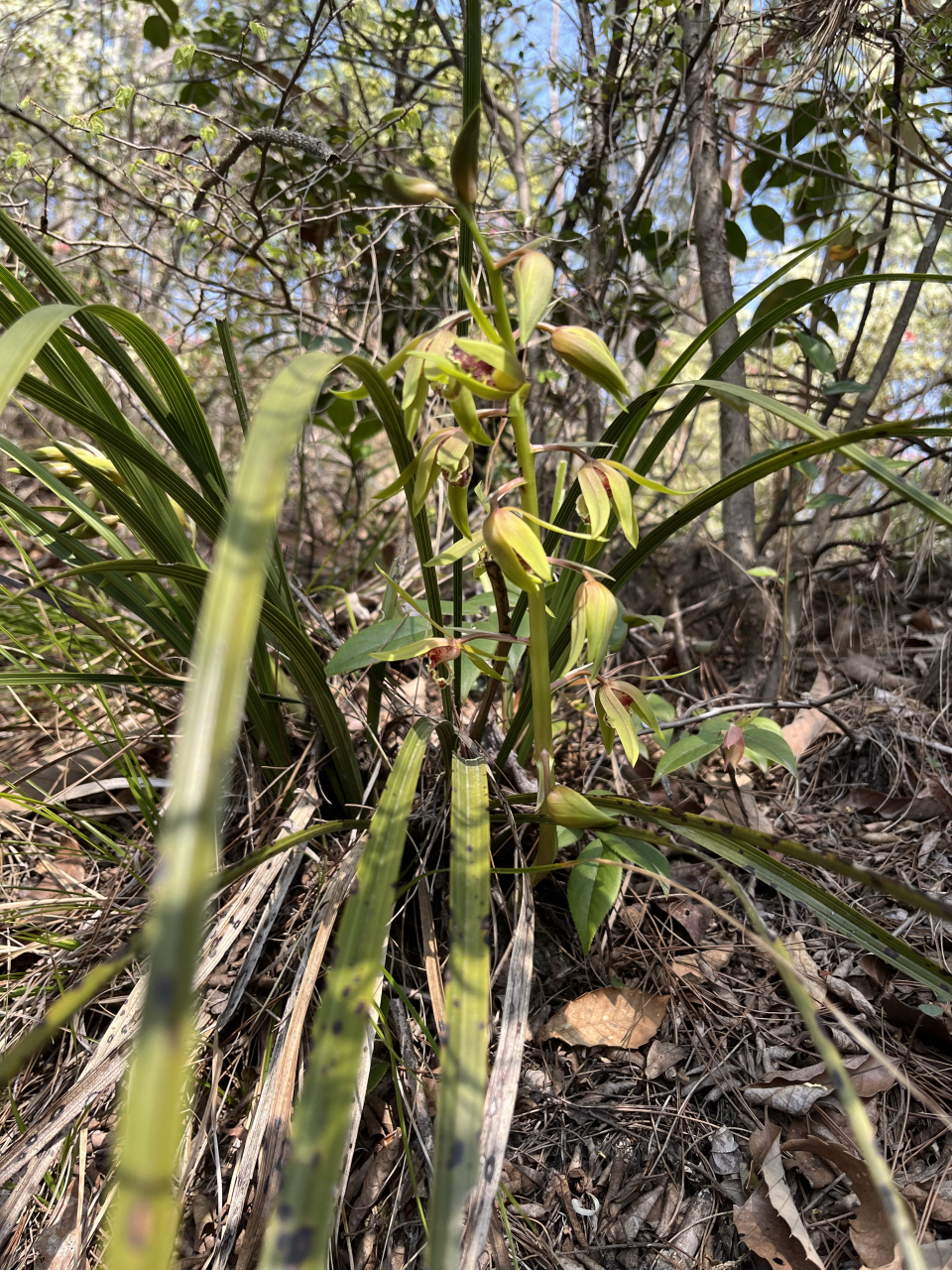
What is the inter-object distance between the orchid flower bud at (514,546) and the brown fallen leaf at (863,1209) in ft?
2.23

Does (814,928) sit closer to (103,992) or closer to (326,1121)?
(326,1121)

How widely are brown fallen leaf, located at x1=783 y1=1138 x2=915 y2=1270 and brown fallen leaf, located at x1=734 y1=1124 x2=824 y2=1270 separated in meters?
0.03

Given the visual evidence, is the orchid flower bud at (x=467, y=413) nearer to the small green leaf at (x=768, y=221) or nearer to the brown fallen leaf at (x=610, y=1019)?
the brown fallen leaf at (x=610, y=1019)

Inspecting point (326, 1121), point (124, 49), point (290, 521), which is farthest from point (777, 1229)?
point (124, 49)

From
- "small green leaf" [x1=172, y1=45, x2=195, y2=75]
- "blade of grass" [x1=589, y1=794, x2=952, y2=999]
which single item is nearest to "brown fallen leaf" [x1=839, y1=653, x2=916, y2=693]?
"blade of grass" [x1=589, y1=794, x2=952, y2=999]

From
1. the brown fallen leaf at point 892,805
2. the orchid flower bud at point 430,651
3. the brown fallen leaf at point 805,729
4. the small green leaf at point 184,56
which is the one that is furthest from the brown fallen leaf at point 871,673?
the small green leaf at point 184,56

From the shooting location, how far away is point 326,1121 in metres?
0.44

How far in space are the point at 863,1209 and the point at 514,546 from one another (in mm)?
766

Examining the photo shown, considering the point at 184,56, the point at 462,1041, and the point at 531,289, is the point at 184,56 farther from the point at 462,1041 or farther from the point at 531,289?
the point at 462,1041

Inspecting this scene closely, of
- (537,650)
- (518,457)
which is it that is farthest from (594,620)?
(518,457)

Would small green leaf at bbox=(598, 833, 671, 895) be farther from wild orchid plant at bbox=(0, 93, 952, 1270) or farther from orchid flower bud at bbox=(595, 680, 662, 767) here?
orchid flower bud at bbox=(595, 680, 662, 767)

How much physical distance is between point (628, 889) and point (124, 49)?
3.25 metres

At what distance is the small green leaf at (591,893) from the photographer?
838 mm

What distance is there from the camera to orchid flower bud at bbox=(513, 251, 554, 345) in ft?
2.09
